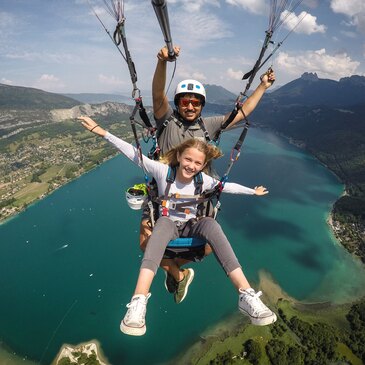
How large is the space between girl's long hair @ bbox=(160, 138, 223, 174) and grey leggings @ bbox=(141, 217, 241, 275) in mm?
708

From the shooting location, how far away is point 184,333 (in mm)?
29938

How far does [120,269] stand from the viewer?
38.6 meters

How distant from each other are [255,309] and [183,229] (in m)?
1.29

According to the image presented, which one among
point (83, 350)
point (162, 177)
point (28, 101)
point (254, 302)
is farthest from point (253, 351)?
point (28, 101)

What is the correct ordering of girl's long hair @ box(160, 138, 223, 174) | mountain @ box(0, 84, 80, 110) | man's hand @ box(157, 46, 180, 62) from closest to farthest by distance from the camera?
1. man's hand @ box(157, 46, 180, 62)
2. girl's long hair @ box(160, 138, 223, 174)
3. mountain @ box(0, 84, 80, 110)

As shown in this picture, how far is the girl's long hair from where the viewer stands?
3.80m

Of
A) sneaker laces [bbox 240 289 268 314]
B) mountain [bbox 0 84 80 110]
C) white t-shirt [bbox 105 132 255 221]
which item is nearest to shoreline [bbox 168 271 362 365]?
white t-shirt [bbox 105 132 255 221]

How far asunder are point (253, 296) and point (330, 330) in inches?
1240

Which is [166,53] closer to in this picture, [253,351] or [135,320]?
[135,320]

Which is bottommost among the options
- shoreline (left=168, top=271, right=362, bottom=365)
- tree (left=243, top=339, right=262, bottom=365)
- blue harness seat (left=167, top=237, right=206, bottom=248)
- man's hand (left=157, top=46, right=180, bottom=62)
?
shoreline (left=168, top=271, right=362, bottom=365)

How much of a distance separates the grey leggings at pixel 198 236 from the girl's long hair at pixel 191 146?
71cm

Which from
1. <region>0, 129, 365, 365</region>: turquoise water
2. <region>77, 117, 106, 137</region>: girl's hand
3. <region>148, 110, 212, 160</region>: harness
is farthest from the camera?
<region>0, 129, 365, 365</region>: turquoise water

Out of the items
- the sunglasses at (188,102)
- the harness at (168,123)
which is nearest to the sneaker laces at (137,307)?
the harness at (168,123)

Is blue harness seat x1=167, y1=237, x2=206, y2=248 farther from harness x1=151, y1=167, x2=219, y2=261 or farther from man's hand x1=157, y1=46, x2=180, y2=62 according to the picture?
man's hand x1=157, y1=46, x2=180, y2=62
